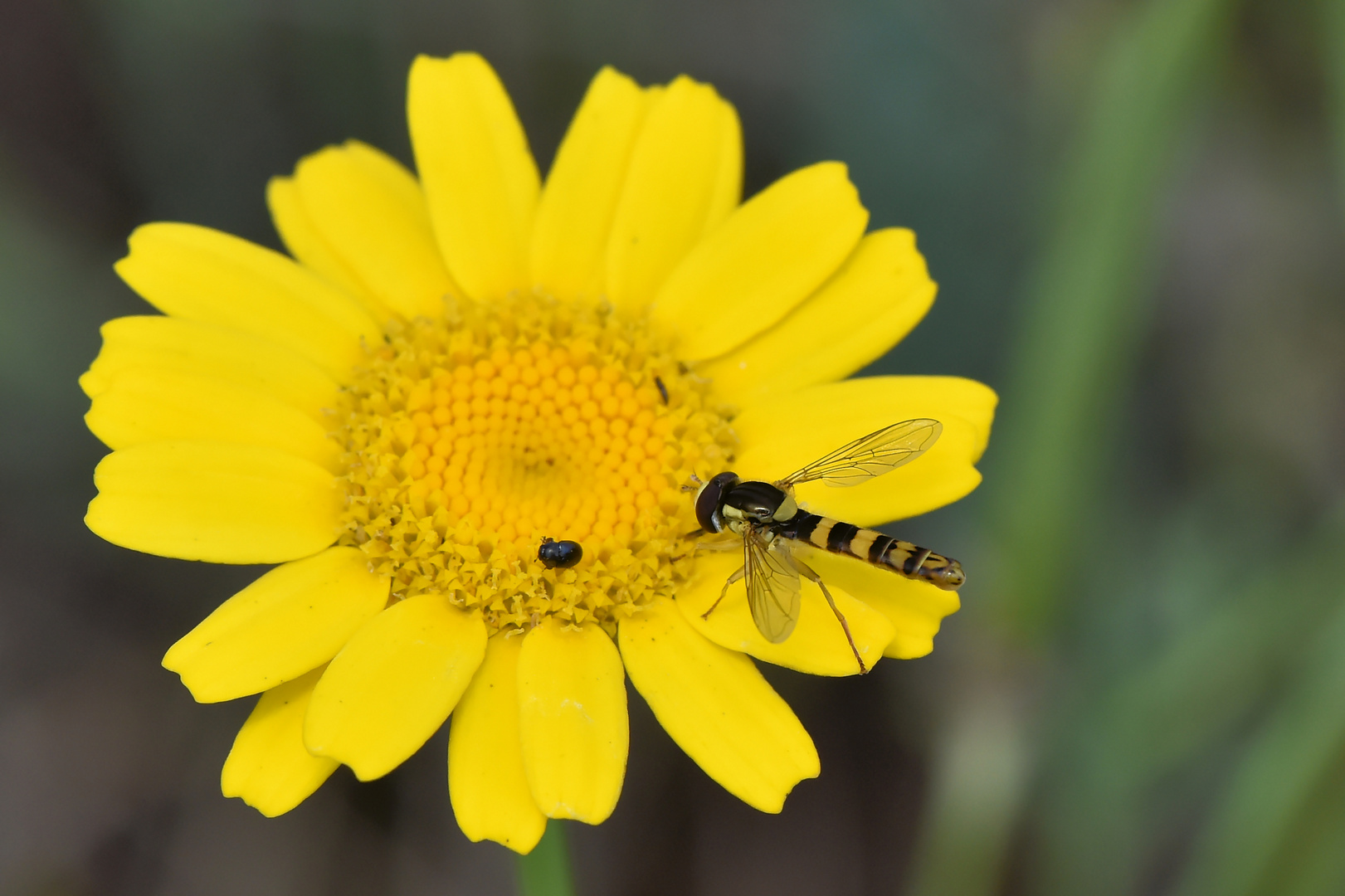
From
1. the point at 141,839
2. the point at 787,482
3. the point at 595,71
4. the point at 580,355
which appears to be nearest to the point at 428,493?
the point at 580,355

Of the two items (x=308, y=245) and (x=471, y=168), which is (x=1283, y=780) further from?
(x=308, y=245)

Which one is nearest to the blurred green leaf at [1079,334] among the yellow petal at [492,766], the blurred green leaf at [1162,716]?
the blurred green leaf at [1162,716]

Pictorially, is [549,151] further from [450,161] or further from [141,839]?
[141,839]

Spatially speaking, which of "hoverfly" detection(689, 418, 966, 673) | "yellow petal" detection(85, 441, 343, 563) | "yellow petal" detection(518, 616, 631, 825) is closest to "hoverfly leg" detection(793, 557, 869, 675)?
"hoverfly" detection(689, 418, 966, 673)

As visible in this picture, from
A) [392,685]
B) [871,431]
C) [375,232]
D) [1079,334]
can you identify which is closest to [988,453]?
[1079,334]

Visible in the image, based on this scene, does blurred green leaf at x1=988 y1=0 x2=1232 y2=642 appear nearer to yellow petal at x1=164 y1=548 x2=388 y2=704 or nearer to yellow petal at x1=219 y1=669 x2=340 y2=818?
yellow petal at x1=164 y1=548 x2=388 y2=704

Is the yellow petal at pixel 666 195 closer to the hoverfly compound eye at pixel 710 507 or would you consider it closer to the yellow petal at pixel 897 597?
the hoverfly compound eye at pixel 710 507
